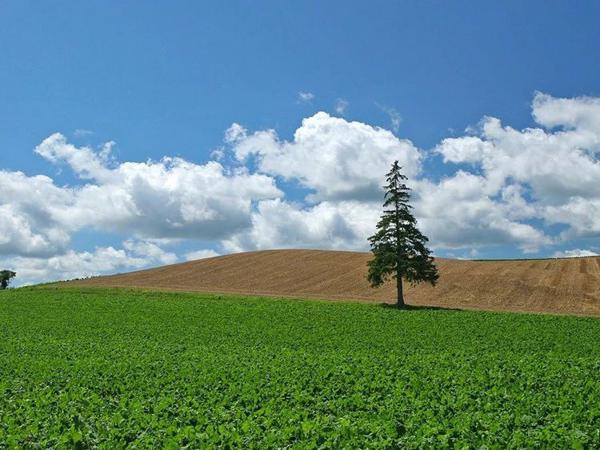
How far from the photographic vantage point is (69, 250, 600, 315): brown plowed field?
65562 mm

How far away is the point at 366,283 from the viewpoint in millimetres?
76562

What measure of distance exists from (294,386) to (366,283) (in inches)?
2301

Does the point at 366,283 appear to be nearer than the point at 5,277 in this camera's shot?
Yes

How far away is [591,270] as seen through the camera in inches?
3140

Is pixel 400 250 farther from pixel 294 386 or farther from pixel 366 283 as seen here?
pixel 294 386

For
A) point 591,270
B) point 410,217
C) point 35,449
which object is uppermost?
point 410,217

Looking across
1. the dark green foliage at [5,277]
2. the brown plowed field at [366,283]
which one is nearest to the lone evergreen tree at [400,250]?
the brown plowed field at [366,283]

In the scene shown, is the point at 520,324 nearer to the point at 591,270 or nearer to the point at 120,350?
the point at 120,350

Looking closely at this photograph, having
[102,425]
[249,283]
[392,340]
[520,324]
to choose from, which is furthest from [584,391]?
[249,283]

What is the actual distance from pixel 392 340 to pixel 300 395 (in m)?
18.7

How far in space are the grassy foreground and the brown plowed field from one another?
22670mm

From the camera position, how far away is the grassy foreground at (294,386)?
13.1 metres

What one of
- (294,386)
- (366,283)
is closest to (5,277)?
(366,283)

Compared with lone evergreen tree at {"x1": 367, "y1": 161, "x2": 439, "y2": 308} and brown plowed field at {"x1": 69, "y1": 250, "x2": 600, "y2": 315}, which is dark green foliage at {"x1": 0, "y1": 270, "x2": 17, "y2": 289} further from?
lone evergreen tree at {"x1": 367, "y1": 161, "x2": 439, "y2": 308}
